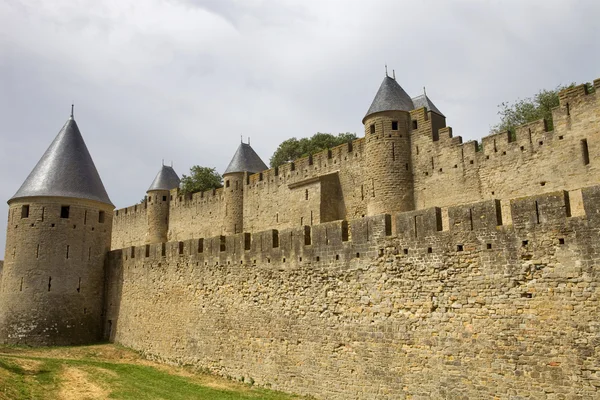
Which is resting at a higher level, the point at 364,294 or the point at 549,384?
the point at 364,294

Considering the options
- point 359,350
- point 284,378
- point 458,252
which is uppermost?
point 458,252

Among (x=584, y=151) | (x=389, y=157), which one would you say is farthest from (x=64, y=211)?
(x=584, y=151)

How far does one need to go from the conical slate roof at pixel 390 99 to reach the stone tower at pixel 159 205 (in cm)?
1953

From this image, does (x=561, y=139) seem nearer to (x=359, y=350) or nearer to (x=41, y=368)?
(x=359, y=350)

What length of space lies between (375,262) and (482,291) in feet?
7.90

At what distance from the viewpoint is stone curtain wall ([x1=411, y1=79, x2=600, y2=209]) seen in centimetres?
1744

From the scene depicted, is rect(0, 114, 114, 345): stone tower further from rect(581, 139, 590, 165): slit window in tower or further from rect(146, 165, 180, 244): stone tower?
rect(581, 139, 590, 165): slit window in tower

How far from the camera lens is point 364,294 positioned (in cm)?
1135

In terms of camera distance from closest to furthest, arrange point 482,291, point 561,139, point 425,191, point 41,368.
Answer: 1. point 482,291
2. point 41,368
3. point 561,139
4. point 425,191

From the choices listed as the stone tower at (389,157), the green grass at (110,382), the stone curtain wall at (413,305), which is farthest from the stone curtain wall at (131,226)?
the stone curtain wall at (413,305)

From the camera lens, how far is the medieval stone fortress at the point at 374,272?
29.4 feet

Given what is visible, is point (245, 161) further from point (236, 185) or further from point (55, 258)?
point (55, 258)

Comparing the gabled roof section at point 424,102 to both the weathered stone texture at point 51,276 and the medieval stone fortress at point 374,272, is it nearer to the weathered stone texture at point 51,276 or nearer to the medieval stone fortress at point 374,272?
the medieval stone fortress at point 374,272

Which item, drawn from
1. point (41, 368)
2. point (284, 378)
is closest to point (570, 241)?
point (284, 378)
